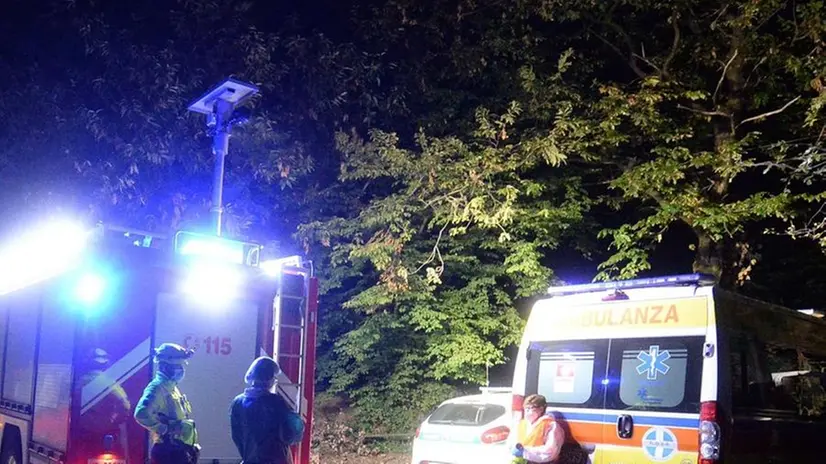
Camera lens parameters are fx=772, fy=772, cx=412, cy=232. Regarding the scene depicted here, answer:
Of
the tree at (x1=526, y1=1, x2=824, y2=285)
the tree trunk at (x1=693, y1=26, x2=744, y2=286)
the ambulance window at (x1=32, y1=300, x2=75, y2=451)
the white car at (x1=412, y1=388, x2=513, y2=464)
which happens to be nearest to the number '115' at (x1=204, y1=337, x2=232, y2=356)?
the ambulance window at (x1=32, y1=300, x2=75, y2=451)

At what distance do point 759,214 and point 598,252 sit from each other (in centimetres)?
394

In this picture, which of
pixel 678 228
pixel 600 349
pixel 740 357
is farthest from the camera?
pixel 678 228

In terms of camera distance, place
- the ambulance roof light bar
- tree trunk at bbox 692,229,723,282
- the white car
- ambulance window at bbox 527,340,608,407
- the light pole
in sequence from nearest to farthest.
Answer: the ambulance roof light bar, ambulance window at bbox 527,340,608,407, the white car, the light pole, tree trunk at bbox 692,229,723,282

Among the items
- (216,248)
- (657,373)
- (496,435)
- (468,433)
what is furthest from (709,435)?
(216,248)

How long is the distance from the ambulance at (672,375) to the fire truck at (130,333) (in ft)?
7.83

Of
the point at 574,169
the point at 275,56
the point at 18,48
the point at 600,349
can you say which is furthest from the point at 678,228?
the point at 18,48

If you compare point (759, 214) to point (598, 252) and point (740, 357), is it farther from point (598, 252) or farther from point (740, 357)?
point (740, 357)

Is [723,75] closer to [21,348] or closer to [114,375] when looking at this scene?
[114,375]

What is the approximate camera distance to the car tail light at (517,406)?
22.9 ft

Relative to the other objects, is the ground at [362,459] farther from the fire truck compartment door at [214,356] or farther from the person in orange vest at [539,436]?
the person in orange vest at [539,436]

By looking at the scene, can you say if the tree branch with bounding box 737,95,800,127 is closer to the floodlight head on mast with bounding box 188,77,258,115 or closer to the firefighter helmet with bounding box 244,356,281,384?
the floodlight head on mast with bounding box 188,77,258,115

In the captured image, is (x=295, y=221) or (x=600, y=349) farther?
(x=295, y=221)

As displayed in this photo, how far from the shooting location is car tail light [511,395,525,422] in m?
6.99

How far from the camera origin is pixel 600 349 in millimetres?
6465
